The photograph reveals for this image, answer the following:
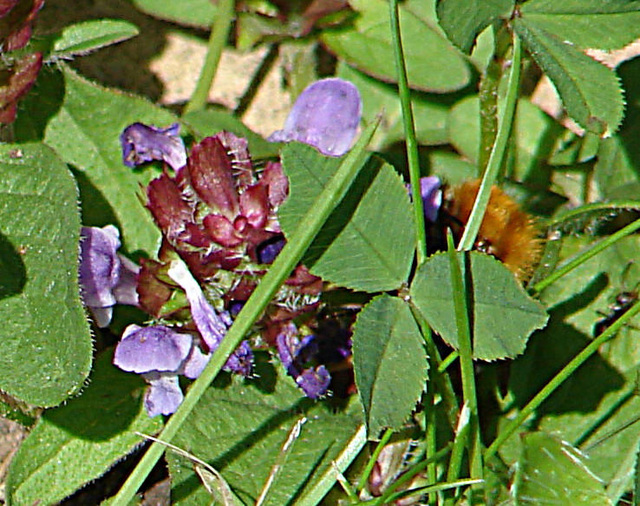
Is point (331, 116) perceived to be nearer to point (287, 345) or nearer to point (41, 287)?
point (287, 345)

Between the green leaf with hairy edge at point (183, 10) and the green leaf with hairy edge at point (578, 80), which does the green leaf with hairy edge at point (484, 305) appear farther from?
the green leaf with hairy edge at point (183, 10)

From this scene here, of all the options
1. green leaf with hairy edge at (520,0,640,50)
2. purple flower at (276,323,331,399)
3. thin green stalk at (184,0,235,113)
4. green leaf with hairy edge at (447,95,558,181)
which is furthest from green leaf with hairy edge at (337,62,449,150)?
purple flower at (276,323,331,399)

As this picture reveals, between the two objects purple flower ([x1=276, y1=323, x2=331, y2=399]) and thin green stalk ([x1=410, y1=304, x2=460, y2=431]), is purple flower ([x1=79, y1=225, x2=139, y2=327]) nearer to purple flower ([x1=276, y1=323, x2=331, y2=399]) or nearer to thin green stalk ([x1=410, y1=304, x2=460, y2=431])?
purple flower ([x1=276, y1=323, x2=331, y2=399])

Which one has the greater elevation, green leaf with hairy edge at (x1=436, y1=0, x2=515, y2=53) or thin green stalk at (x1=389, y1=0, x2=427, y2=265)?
green leaf with hairy edge at (x1=436, y1=0, x2=515, y2=53)

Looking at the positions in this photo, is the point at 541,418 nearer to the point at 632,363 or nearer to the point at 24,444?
the point at 632,363

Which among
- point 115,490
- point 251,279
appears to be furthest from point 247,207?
point 115,490

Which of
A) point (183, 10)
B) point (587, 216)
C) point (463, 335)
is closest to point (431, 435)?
point (463, 335)
